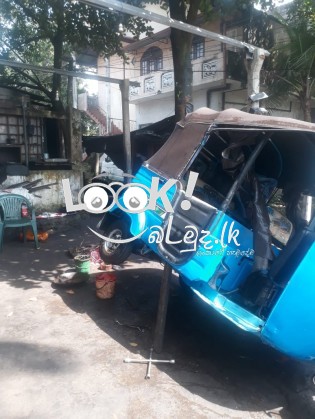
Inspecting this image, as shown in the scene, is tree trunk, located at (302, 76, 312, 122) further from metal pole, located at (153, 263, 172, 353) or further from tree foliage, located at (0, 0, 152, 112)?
metal pole, located at (153, 263, 172, 353)

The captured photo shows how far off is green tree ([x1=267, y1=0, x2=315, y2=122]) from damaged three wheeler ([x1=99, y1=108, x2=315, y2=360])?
4.69 metres

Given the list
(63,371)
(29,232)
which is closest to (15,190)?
(29,232)

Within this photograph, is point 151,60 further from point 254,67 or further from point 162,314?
point 162,314

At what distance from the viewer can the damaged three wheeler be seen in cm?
285

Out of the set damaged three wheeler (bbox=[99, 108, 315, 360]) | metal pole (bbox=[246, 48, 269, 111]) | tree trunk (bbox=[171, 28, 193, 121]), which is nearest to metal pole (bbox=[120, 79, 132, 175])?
tree trunk (bbox=[171, 28, 193, 121])

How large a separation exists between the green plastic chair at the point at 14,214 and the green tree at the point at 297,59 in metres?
6.66

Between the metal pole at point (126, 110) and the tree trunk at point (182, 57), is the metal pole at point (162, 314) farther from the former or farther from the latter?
the tree trunk at point (182, 57)

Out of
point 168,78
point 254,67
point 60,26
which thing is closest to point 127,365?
point 254,67

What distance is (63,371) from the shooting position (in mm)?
3178

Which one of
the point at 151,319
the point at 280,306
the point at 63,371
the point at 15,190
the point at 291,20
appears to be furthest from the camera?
the point at 291,20

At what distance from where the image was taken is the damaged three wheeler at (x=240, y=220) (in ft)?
9.34

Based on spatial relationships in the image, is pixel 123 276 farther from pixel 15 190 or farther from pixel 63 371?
pixel 15 190

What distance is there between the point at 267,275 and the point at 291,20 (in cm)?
893

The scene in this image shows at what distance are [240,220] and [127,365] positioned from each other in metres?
1.90
